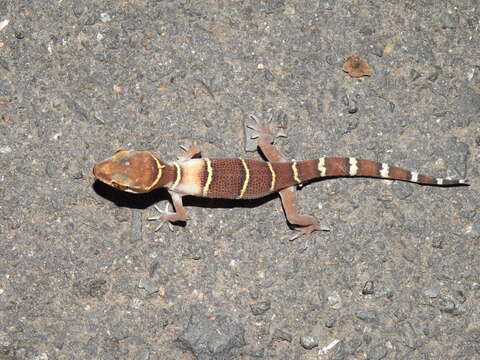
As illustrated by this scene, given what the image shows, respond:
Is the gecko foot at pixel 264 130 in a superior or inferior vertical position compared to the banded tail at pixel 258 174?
superior

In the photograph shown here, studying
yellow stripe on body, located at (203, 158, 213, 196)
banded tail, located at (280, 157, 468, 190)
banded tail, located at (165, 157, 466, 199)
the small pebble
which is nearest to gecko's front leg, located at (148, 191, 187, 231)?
banded tail, located at (165, 157, 466, 199)

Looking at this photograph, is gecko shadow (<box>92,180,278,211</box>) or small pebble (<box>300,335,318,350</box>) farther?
gecko shadow (<box>92,180,278,211</box>)

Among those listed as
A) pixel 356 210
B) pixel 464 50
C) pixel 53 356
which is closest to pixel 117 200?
pixel 53 356

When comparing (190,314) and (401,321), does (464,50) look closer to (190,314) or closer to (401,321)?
(401,321)

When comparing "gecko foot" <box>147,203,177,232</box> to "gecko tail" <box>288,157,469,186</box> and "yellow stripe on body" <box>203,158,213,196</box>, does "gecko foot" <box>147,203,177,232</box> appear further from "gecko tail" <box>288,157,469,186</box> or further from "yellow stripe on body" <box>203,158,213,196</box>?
"gecko tail" <box>288,157,469,186</box>

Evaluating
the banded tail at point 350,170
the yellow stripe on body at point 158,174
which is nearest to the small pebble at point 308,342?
the banded tail at point 350,170

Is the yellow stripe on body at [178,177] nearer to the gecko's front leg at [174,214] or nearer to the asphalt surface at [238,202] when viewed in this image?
the gecko's front leg at [174,214]

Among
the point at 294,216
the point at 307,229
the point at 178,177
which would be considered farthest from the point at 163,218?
the point at 307,229

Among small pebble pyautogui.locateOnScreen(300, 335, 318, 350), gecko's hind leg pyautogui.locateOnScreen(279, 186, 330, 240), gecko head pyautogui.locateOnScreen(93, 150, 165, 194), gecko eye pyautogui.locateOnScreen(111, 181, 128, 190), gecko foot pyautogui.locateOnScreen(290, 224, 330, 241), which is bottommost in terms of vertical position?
small pebble pyautogui.locateOnScreen(300, 335, 318, 350)
